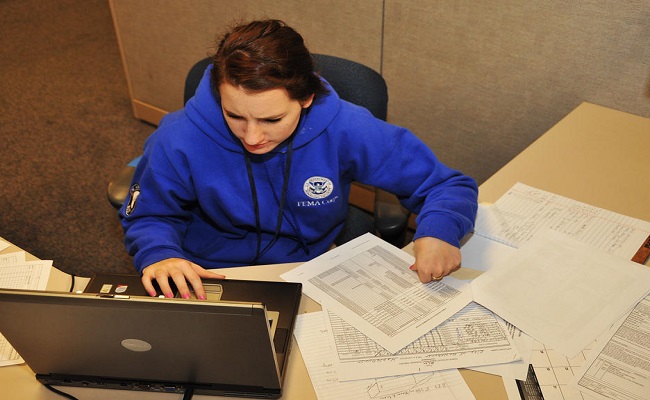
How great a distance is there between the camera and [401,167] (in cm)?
134

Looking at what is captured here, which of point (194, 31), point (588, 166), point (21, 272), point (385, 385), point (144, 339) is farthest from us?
point (194, 31)

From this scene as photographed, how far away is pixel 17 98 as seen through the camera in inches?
132

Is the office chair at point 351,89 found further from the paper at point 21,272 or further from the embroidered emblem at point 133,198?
the paper at point 21,272

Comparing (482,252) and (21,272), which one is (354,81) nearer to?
(482,252)

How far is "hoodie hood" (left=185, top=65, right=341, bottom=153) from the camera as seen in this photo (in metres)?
1.24

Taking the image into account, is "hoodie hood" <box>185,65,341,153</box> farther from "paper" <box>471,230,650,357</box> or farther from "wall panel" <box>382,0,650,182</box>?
"wall panel" <box>382,0,650,182</box>

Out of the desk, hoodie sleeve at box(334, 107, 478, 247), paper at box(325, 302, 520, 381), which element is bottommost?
paper at box(325, 302, 520, 381)

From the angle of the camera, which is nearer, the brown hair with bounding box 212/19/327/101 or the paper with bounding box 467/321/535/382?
the paper with bounding box 467/321/535/382

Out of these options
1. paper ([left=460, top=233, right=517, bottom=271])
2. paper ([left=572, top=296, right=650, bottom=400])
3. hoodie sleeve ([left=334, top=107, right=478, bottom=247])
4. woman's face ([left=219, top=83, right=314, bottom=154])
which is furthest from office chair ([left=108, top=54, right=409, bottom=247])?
paper ([left=572, top=296, right=650, bottom=400])

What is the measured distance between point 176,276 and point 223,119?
356mm

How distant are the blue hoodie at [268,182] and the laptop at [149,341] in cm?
30

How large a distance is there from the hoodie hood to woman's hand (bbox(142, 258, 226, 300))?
286 mm

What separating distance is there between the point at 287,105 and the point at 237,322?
0.50 metres

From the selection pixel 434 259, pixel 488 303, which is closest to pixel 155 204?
pixel 434 259
